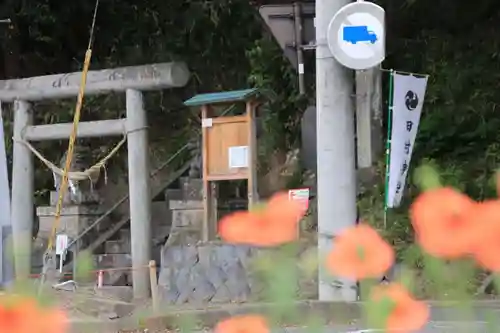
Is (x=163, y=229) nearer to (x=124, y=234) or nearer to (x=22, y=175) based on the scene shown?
(x=124, y=234)

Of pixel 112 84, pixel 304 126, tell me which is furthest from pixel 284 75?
pixel 112 84

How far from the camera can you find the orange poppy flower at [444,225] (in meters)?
1.62

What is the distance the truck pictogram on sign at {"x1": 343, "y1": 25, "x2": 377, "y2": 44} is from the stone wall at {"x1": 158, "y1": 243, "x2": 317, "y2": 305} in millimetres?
2939

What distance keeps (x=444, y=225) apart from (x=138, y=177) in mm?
8439

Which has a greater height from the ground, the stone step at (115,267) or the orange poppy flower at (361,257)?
the orange poppy flower at (361,257)

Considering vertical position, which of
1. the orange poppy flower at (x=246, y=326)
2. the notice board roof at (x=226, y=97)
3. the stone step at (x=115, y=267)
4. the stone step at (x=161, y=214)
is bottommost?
the stone step at (x=115, y=267)

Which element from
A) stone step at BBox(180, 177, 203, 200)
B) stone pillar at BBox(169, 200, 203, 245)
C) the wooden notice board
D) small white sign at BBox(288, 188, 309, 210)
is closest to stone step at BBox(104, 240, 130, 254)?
stone step at BBox(180, 177, 203, 200)

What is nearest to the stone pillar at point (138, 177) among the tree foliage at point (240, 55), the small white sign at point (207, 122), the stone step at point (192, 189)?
the small white sign at point (207, 122)

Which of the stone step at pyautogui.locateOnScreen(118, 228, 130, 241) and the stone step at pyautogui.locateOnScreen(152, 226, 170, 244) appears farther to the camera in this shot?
the stone step at pyautogui.locateOnScreen(118, 228, 130, 241)

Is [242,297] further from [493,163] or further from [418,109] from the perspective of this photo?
[493,163]

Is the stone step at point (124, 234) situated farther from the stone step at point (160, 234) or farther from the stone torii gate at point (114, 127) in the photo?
the stone torii gate at point (114, 127)

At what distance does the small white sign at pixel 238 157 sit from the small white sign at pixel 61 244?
3045mm

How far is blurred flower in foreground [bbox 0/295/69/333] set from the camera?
153 cm

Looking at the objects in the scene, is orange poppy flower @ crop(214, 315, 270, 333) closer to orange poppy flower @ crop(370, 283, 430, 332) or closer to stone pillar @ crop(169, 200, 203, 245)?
orange poppy flower @ crop(370, 283, 430, 332)
